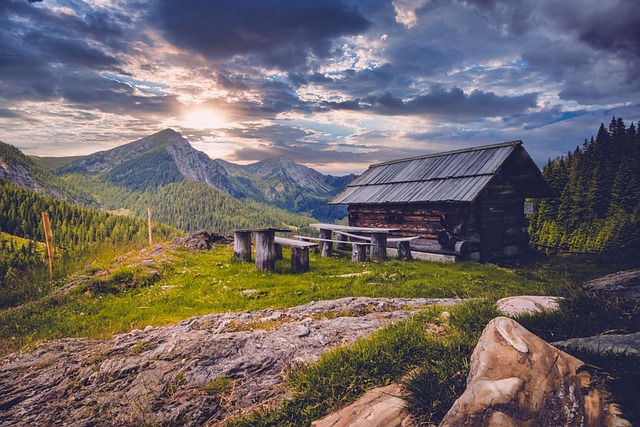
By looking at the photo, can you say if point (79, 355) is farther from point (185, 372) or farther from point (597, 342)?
point (597, 342)

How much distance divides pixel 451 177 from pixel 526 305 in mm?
13733

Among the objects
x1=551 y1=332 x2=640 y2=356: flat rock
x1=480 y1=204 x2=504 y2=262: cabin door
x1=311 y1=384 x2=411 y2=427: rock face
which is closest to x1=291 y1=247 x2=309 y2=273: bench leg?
x1=311 y1=384 x2=411 y2=427: rock face

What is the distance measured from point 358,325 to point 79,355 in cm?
473

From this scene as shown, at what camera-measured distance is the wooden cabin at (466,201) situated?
16.0 meters

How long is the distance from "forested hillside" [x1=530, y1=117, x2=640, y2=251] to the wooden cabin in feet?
51.6

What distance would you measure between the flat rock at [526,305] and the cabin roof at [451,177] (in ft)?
33.1

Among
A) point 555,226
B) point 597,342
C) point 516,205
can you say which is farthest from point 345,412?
point 555,226

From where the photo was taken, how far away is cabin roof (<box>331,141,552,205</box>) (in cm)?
1611

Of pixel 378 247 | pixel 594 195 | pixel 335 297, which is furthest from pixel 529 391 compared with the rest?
pixel 594 195

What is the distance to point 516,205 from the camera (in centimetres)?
1833

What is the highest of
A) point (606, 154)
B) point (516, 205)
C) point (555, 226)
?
point (606, 154)

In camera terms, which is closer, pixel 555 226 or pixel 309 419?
pixel 309 419

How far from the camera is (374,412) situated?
2.98 meters

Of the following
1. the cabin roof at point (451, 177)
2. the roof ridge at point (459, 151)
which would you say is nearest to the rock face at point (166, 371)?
the cabin roof at point (451, 177)
